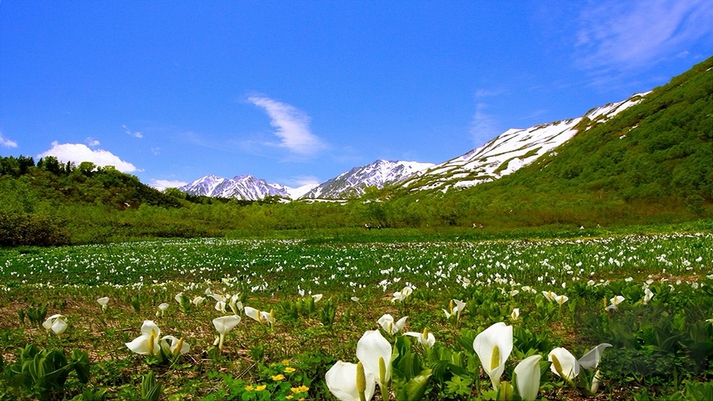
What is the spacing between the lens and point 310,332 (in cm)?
460

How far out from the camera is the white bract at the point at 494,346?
75.6 inches

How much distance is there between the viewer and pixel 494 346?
194 cm

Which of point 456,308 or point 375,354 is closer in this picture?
point 375,354

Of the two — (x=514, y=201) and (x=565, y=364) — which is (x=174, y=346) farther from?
(x=514, y=201)

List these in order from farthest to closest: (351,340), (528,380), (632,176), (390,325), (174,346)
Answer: (632,176)
(351,340)
(390,325)
(174,346)
(528,380)

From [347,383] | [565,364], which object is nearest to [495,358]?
[347,383]

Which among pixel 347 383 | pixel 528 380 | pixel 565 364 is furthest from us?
pixel 565 364

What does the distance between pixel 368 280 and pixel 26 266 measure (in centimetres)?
1604

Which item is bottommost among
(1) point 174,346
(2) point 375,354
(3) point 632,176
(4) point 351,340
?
(4) point 351,340

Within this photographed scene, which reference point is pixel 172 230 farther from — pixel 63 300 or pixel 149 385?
pixel 149 385

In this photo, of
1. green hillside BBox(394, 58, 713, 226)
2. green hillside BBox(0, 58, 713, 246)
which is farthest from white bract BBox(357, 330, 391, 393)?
green hillside BBox(394, 58, 713, 226)

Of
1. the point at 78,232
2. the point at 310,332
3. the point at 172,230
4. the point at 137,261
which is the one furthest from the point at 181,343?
the point at 172,230

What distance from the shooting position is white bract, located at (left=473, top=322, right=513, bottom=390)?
1920 millimetres

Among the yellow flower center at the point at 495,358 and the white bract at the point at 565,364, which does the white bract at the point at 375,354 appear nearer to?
the yellow flower center at the point at 495,358
